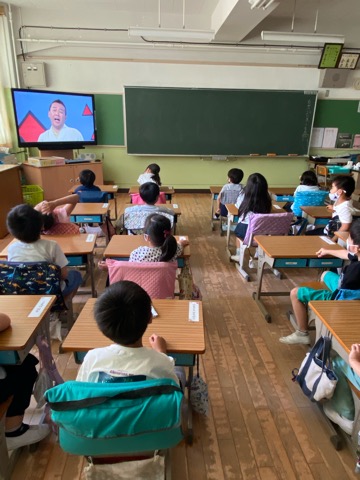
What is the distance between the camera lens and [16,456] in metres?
1.57

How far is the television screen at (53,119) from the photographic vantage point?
5.73 m

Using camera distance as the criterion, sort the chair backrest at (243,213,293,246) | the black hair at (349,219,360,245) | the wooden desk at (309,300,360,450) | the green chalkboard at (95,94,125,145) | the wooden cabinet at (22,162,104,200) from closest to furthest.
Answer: the wooden desk at (309,300,360,450) < the black hair at (349,219,360,245) < the chair backrest at (243,213,293,246) < the wooden cabinet at (22,162,104,200) < the green chalkboard at (95,94,125,145)

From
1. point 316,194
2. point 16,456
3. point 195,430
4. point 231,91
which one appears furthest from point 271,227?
point 231,91

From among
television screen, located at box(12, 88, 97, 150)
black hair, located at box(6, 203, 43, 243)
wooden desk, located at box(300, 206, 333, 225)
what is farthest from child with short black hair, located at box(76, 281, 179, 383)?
television screen, located at box(12, 88, 97, 150)

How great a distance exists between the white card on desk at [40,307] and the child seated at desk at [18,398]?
113 mm

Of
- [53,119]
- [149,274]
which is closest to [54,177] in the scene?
[53,119]

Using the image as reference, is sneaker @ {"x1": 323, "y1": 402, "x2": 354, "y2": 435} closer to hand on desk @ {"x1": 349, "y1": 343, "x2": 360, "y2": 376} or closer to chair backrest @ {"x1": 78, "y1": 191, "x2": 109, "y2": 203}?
hand on desk @ {"x1": 349, "y1": 343, "x2": 360, "y2": 376}

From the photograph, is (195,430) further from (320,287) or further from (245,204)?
(245,204)

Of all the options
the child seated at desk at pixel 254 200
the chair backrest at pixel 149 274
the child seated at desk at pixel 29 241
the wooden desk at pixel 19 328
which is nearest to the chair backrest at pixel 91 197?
the child seated at desk at pixel 254 200

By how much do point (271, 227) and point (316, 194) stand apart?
125 centimetres

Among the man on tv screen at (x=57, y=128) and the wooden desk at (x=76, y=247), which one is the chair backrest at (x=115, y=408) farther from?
the man on tv screen at (x=57, y=128)

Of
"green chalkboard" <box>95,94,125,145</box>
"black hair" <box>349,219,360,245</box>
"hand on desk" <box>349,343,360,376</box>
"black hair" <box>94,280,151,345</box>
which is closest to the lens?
"black hair" <box>94,280,151,345</box>

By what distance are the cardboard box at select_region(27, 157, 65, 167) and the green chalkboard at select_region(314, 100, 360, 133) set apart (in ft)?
18.4

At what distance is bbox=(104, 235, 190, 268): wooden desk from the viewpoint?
2.36 metres
